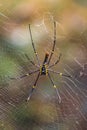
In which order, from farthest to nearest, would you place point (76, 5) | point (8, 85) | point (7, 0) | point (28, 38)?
point (76, 5) → point (7, 0) → point (28, 38) → point (8, 85)

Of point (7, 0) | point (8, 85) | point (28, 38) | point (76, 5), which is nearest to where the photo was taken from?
point (8, 85)

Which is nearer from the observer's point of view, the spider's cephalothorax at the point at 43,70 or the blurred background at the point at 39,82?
the spider's cephalothorax at the point at 43,70

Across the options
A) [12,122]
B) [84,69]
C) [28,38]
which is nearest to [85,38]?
[84,69]

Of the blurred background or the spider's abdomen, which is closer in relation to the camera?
the spider's abdomen

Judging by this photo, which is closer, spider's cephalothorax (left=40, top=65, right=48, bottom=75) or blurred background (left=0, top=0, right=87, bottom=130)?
spider's cephalothorax (left=40, top=65, right=48, bottom=75)

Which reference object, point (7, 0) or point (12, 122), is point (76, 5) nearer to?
point (7, 0)

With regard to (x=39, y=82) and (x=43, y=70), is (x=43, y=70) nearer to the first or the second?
(x=43, y=70)

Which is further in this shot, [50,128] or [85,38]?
[85,38]

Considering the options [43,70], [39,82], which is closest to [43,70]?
[43,70]
